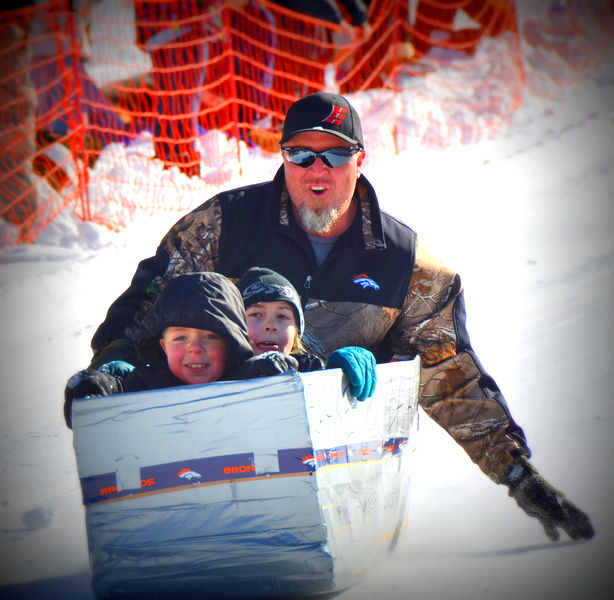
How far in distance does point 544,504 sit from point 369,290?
98 centimetres

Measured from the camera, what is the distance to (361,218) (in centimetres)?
359

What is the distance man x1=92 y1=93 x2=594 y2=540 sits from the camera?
11.2ft

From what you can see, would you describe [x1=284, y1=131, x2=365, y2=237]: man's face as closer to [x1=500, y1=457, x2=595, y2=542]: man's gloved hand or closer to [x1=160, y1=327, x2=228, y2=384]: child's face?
[x1=160, y1=327, x2=228, y2=384]: child's face

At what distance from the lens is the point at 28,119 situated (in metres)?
6.93

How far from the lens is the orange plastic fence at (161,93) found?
23.0 feet

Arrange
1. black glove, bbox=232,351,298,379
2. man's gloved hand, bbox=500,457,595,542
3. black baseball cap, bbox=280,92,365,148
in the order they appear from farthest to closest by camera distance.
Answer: black baseball cap, bbox=280,92,365,148
man's gloved hand, bbox=500,457,595,542
black glove, bbox=232,351,298,379

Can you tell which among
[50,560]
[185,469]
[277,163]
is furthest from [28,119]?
[185,469]

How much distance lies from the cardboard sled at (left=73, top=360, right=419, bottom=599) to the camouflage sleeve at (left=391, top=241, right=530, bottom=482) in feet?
3.56

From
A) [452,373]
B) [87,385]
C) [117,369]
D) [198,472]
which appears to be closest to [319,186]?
[452,373]

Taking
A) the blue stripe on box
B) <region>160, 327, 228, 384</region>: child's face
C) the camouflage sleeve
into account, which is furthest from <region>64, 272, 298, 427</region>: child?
the camouflage sleeve

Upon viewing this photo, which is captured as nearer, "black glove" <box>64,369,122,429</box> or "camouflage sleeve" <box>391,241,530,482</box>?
"black glove" <box>64,369,122,429</box>

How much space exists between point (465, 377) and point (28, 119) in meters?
4.70

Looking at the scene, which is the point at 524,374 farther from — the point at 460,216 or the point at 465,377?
the point at 460,216

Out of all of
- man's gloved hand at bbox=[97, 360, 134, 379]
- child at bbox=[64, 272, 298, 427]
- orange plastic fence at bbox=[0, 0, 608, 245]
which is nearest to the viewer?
child at bbox=[64, 272, 298, 427]
